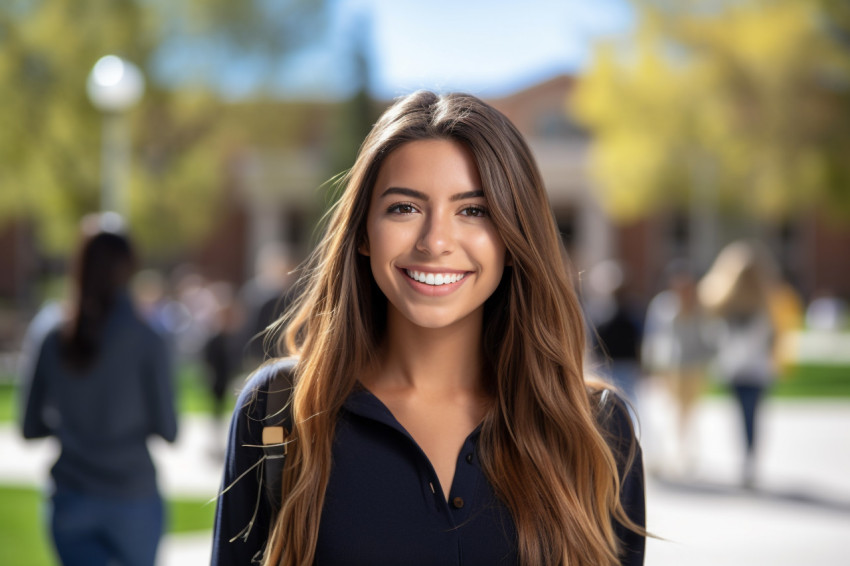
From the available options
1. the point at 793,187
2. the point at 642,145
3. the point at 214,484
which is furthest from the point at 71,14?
the point at 214,484

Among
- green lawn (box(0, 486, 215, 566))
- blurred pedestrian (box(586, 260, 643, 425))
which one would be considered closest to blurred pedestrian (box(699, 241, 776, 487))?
blurred pedestrian (box(586, 260, 643, 425))

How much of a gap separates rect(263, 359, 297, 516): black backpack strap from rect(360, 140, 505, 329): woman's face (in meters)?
0.31

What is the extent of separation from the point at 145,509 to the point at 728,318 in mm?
6531

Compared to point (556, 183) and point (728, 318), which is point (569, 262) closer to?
point (728, 318)

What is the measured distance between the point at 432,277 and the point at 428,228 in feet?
0.34

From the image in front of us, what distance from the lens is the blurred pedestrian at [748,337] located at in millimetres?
8883

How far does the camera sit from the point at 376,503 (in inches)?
82.1

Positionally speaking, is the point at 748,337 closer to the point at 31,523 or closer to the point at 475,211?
the point at 31,523

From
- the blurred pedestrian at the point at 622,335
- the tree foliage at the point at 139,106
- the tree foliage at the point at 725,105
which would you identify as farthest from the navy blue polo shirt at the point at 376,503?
the tree foliage at the point at 139,106

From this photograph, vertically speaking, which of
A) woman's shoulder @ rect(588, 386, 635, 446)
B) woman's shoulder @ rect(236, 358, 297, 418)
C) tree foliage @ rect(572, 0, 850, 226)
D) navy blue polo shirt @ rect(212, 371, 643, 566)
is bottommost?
navy blue polo shirt @ rect(212, 371, 643, 566)

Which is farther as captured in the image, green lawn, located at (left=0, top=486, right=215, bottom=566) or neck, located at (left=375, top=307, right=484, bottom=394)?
green lawn, located at (left=0, top=486, right=215, bottom=566)

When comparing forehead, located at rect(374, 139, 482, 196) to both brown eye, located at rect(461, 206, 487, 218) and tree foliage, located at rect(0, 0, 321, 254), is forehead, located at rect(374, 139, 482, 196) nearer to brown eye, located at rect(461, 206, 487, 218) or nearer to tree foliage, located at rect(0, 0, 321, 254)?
brown eye, located at rect(461, 206, 487, 218)

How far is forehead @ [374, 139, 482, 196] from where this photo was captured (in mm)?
2156

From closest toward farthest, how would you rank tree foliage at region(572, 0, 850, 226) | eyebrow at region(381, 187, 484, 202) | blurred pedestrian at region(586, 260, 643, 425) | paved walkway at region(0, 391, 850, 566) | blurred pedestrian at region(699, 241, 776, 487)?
1. eyebrow at region(381, 187, 484, 202)
2. paved walkway at region(0, 391, 850, 566)
3. blurred pedestrian at region(699, 241, 776, 487)
4. blurred pedestrian at region(586, 260, 643, 425)
5. tree foliage at region(572, 0, 850, 226)
